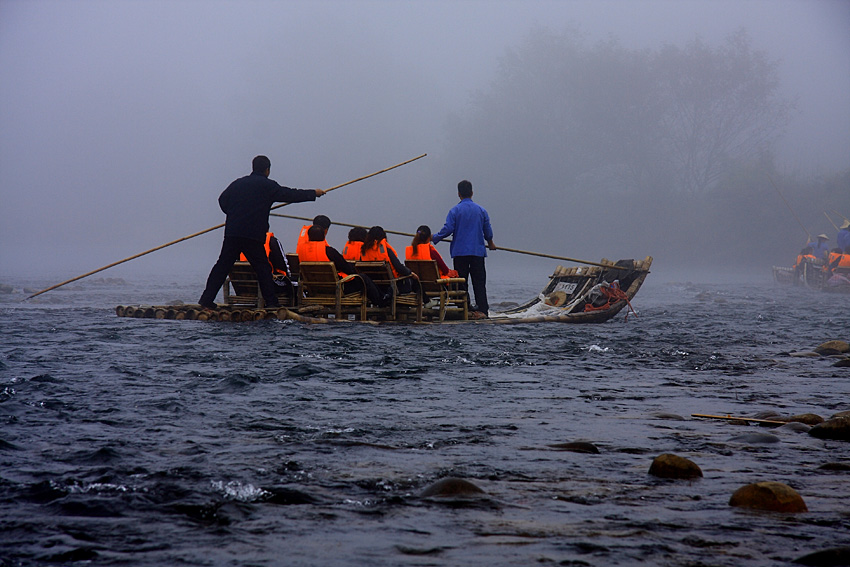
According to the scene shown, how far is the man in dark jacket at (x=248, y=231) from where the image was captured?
40.8ft

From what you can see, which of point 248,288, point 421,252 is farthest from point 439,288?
point 248,288

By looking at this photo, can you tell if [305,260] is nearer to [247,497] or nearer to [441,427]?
[441,427]

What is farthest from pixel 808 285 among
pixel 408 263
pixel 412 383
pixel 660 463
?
pixel 660 463

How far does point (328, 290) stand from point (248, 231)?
4.85ft

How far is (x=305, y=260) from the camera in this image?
1270 centimetres

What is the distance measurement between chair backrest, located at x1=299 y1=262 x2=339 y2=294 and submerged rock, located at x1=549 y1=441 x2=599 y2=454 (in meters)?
7.54

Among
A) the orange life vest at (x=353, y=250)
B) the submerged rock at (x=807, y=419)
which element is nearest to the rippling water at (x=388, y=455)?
the submerged rock at (x=807, y=419)

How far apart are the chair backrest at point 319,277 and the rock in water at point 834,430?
7.76 meters

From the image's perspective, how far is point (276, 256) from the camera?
13.3 meters

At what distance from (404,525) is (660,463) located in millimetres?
1578

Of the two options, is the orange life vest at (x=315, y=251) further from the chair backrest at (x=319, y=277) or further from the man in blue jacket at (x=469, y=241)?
the man in blue jacket at (x=469, y=241)

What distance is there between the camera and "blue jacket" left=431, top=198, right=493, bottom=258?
14.3 metres

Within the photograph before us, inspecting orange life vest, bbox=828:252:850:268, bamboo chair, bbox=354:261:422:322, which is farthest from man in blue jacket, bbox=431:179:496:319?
orange life vest, bbox=828:252:850:268

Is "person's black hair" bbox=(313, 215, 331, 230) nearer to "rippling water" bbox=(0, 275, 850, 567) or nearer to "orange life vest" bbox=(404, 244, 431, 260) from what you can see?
"orange life vest" bbox=(404, 244, 431, 260)
